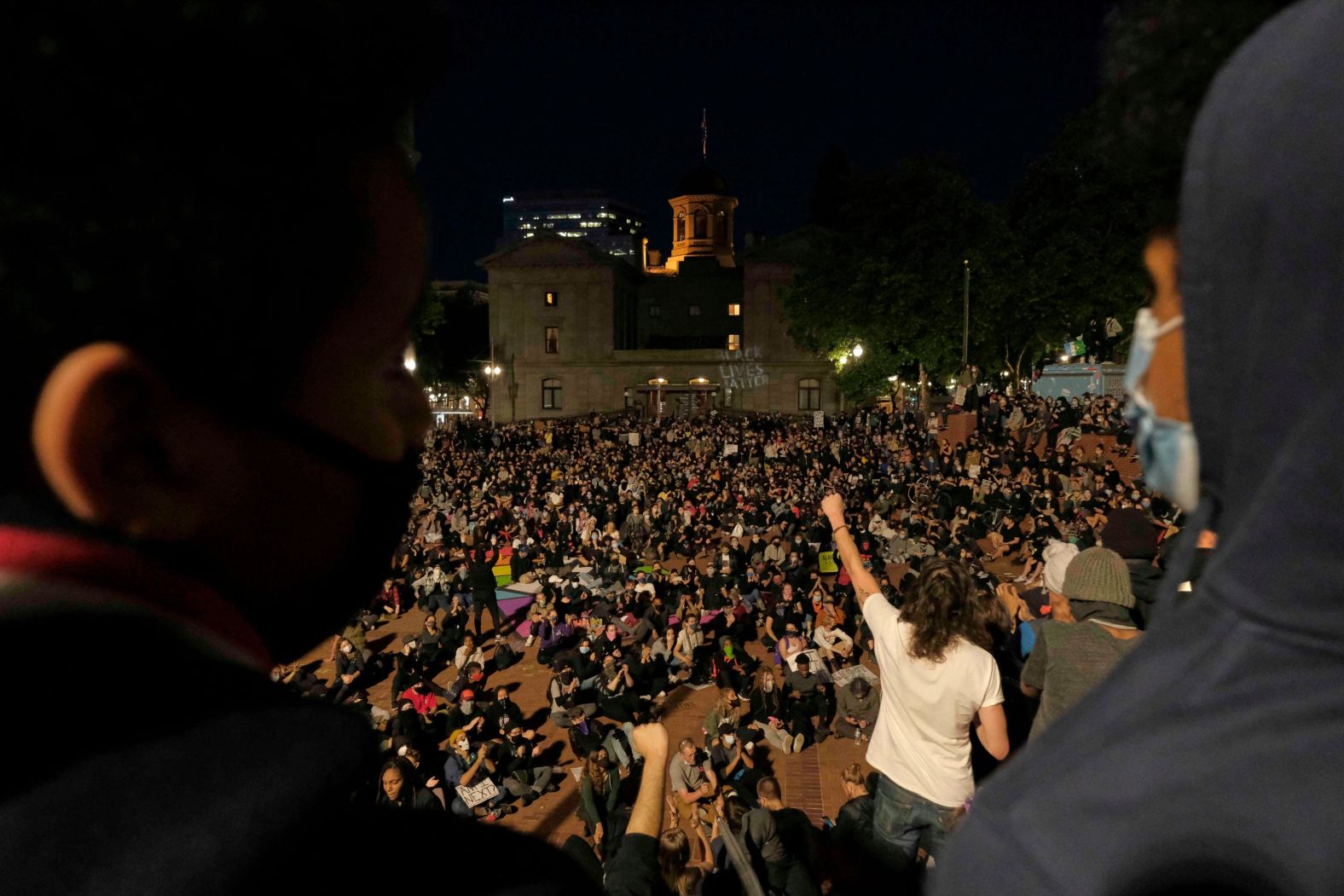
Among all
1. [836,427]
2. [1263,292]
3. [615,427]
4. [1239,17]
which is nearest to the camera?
[1263,292]

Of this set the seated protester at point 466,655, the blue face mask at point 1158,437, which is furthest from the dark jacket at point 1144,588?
the seated protester at point 466,655

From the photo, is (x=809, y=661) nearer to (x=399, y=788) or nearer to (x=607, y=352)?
(x=399, y=788)

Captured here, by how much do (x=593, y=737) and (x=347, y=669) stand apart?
17.0 ft

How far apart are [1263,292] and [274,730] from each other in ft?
3.01

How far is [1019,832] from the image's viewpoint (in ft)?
2.46

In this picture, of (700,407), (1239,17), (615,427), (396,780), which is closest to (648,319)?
(700,407)

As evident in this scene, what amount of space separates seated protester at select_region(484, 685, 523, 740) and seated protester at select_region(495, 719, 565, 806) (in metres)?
0.12

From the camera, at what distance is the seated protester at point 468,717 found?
380 inches

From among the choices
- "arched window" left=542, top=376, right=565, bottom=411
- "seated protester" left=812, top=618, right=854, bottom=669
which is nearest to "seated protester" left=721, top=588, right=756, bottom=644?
"seated protester" left=812, top=618, right=854, bottom=669

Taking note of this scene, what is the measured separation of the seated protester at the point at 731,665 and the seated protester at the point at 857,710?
1.66 metres

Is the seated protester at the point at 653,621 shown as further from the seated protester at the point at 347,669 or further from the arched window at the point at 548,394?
the arched window at the point at 548,394

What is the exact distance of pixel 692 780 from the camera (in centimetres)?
768

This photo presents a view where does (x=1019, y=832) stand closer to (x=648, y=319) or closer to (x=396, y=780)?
(x=396, y=780)

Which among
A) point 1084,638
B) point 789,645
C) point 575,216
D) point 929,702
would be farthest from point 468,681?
point 575,216
